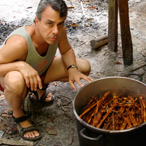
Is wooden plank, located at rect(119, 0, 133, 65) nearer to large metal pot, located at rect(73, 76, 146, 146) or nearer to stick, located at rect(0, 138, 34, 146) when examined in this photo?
large metal pot, located at rect(73, 76, 146, 146)

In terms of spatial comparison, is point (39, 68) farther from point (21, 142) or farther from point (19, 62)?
point (21, 142)

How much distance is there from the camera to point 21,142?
2.54m

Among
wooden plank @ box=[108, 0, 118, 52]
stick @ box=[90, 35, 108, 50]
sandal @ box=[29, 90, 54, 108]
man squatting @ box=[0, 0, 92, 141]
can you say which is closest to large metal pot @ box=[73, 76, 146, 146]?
man squatting @ box=[0, 0, 92, 141]

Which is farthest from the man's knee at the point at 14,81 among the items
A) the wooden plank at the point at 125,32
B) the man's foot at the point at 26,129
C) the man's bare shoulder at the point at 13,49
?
the wooden plank at the point at 125,32

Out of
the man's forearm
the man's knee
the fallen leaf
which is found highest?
the man's forearm

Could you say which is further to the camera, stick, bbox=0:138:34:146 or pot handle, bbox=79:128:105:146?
stick, bbox=0:138:34:146

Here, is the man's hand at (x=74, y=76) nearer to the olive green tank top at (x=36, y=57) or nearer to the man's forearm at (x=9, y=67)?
the olive green tank top at (x=36, y=57)

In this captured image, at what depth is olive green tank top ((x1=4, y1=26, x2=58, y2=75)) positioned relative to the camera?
7.64 feet

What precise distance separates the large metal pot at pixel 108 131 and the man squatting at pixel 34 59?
13cm

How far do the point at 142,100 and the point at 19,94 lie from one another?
125cm

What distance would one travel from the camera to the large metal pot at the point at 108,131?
5.61 feet

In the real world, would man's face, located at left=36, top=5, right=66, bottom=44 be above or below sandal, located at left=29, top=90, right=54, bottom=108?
above

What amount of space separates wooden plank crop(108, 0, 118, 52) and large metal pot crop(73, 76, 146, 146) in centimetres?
169

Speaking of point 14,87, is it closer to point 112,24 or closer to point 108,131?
point 108,131
